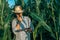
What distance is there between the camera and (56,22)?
214cm

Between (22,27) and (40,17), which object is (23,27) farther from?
(40,17)

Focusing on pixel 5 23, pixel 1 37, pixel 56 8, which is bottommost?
pixel 1 37

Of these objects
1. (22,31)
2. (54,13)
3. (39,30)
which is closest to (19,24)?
(22,31)

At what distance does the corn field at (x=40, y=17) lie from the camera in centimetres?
211

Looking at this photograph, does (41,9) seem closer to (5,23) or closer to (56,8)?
(56,8)

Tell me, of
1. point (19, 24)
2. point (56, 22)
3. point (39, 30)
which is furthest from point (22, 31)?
point (56, 22)

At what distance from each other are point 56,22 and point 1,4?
1.76 feet

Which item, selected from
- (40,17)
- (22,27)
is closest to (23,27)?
(22,27)

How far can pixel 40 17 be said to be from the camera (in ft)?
6.73

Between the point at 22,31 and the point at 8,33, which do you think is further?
the point at 8,33

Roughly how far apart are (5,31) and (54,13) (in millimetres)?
483

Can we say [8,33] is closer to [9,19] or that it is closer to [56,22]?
[9,19]

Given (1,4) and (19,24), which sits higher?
(1,4)

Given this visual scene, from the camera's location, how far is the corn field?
83.0 inches
